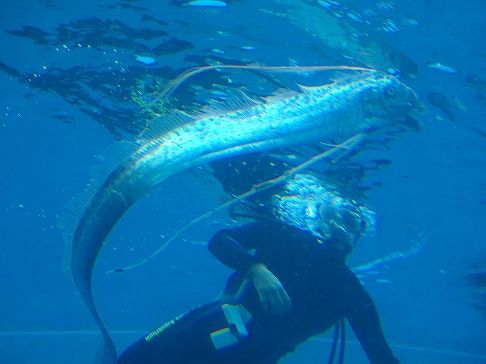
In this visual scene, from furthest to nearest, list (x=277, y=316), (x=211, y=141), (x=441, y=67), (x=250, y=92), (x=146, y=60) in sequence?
1. (x=146, y=60)
2. (x=250, y=92)
3. (x=441, y=67)
4. (x=277, y=316)
5. (x=211, y=141)

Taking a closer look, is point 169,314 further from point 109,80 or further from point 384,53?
point 384,53

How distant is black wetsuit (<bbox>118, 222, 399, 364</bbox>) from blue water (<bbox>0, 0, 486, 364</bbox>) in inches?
74.3

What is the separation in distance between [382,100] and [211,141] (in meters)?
2.37

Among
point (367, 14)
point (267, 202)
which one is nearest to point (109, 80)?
point (267, 202)

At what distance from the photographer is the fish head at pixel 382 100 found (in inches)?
177

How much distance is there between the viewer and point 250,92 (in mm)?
10633

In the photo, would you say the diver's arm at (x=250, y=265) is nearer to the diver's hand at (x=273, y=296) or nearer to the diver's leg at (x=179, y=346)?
the diver's hand at (x=273, y=296)

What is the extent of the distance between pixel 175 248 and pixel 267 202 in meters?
18.2

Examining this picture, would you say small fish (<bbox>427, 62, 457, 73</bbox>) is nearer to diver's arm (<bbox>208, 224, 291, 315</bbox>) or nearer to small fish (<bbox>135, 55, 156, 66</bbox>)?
diver's arm (<bbox>208, 224, 291, 315</bbox>)

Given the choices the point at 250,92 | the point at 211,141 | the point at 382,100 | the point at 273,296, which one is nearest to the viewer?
the point at 211,141

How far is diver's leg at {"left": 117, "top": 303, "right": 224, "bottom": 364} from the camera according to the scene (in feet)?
16.1

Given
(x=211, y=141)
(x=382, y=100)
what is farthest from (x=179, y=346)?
(x=382, y=100)

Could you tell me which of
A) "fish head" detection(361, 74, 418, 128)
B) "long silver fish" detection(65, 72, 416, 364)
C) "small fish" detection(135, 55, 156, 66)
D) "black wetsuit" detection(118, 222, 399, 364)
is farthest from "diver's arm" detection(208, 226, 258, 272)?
"small fish" detection(135, 55, 156, 66)

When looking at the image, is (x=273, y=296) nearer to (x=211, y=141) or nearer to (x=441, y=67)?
(x=211, y=141)
